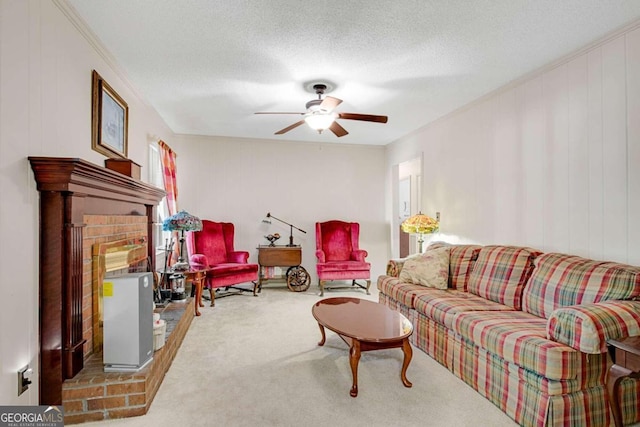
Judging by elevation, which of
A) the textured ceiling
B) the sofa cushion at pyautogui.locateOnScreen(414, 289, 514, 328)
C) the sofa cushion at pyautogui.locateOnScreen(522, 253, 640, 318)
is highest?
the textured ceiling

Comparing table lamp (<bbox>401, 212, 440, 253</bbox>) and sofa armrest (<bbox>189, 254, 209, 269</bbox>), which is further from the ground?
table lamp (<bbox>401, 212, 440, 253</bbox>)

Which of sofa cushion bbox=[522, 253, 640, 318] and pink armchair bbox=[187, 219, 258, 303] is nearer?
sofa cushion bbox=[522, 253, 640, 318]

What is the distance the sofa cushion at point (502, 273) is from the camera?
2721 mm

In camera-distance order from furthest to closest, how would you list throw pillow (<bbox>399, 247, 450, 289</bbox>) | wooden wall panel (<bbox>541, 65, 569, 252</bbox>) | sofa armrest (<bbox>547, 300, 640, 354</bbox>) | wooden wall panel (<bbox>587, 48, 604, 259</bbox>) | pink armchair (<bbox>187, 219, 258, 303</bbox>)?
1. pink armchair (<bbox>187, 219, 258, 303</bbox>)
2. throw pillow (<bbox>399, 247, 450, 289</bbox>)
3. wooden wall panel (<bbox>541, 65, 569, 252</bbox>)
4. wooden wall panel (<bbox>587, 48, 604, 259</bbox>)
5. sofa armrest (<bbox>547, 300, 640, 354</bbox>)

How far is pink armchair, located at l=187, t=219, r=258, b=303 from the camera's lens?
4.34m

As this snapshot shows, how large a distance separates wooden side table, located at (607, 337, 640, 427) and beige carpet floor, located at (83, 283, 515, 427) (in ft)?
1.73

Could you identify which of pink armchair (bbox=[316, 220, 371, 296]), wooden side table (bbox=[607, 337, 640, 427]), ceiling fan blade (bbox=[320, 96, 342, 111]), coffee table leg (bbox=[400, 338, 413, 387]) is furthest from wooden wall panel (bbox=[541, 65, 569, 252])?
pink armchair (bbox=[316, 220, 371, 296])

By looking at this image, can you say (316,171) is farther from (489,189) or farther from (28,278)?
(28,278)

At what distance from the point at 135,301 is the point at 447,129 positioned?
3.91 meters

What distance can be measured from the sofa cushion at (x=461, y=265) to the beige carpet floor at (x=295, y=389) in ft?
2.81

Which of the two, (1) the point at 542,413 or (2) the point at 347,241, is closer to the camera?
(1) the point at 542,413

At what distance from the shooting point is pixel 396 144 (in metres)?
5.66

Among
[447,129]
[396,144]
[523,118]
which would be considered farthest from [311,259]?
[523,118]

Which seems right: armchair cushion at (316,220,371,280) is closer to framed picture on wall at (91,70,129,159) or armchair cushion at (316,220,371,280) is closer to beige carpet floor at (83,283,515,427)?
beige carpet floor at (83,283,515,427)
